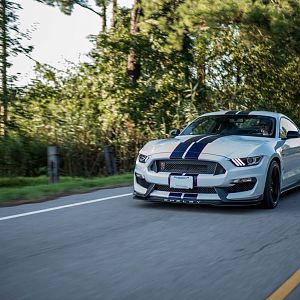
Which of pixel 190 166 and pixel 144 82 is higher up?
pixel 144 82

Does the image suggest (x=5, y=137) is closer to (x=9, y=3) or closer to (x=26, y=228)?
(x=9, y=3)

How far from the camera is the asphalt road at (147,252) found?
436cm

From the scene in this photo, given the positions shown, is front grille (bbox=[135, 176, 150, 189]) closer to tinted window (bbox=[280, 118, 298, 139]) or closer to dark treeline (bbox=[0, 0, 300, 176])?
tinted window (bbox=[280, 118, 298, 139])

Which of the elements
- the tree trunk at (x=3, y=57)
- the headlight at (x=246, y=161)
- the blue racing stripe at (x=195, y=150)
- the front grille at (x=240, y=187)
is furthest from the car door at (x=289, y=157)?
the tree trunk at (x=3, y=57)

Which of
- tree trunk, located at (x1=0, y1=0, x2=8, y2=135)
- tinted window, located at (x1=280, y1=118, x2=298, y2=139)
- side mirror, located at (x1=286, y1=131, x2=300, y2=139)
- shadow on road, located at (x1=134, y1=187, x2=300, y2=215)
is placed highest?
tree trunk, located at (x1=0, y1=0, x2=8, y2=135)

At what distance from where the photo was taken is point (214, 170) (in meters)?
7.82

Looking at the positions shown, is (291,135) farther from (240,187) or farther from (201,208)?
(201,208)

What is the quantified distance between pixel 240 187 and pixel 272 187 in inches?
31.4

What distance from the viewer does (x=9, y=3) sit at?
14.6m

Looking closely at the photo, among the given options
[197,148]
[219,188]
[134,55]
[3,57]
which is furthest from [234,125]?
[134,55]

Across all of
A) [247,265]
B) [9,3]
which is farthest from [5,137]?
[247,265]

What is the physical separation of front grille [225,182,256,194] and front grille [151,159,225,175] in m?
0.25

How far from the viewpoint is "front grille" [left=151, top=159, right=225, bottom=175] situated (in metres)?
7.82

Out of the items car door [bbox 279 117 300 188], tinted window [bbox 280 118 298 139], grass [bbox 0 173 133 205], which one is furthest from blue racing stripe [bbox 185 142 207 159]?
grass [bbox 0 173 133 205]
